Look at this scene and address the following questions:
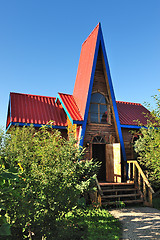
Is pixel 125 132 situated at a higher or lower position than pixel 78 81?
lower

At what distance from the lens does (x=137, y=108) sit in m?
16.1

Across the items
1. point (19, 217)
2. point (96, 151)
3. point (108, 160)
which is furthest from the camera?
point (96, 151)

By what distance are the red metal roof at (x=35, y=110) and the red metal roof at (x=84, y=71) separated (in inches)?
58.1

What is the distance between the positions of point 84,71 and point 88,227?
9273 mm

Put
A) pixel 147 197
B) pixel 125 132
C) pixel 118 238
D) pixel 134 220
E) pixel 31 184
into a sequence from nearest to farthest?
pixel 31 184 → pixel 118 238 → pixel 134 220 → pixel 147 197 → pixel 125 132

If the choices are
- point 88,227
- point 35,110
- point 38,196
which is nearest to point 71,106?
point 35,110

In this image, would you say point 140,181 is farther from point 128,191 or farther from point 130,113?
point 130,113

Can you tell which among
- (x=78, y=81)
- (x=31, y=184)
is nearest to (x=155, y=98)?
(x=78, y=81)

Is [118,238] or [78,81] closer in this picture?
[118,238]

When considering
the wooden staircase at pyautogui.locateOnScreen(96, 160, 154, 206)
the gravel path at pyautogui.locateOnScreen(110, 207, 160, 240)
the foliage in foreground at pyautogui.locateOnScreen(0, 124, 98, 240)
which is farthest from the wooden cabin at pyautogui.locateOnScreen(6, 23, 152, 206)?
the foliage in foreground at pyautogui.locateOnScreen(0, 124, 98, 240)

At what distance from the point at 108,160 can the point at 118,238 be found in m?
6.22

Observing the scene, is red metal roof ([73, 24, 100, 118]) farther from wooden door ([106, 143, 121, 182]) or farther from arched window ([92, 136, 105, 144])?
wooden door ([106, 143, 121, 182])

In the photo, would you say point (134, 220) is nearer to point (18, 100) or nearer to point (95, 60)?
point (95, 60)

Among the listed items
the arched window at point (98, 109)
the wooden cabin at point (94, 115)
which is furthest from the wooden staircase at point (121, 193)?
the arched window at point (98, 109)
